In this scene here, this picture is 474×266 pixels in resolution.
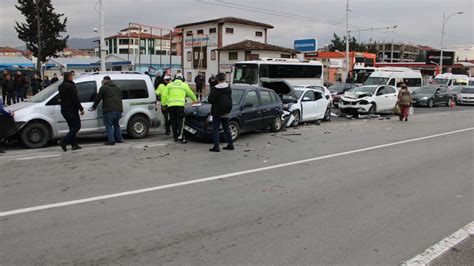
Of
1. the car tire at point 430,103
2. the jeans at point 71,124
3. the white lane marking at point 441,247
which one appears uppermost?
the jeans at point 71,124

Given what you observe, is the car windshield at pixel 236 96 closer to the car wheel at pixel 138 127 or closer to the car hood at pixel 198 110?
the car hood at pixel 198 110

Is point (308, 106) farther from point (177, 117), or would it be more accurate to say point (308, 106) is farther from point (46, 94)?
point (46, 94)

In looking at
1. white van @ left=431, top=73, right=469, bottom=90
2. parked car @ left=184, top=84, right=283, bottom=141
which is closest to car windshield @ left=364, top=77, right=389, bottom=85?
white van @ left=431, top=73, right=469, bottom=90

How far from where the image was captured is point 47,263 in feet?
12.9

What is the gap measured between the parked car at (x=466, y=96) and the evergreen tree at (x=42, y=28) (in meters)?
39.1

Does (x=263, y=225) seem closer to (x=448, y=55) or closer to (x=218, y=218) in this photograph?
(x=218, y=218)

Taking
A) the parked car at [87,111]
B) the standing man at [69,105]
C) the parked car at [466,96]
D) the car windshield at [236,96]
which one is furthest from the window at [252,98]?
the parked car at [466,96]

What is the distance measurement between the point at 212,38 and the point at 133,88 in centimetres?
4211

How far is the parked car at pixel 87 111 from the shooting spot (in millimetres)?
10219

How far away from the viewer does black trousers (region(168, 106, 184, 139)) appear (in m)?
11.2

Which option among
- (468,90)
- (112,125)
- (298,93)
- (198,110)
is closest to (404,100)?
(298,93)

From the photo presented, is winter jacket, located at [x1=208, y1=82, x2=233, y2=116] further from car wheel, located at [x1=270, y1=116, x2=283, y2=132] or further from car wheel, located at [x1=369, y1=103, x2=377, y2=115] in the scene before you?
car wheel, located at [x1=369, y1=103, x2=377, y2=115]

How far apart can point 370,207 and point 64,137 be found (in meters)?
7.22

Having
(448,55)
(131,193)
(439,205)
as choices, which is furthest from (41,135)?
(448,55)
